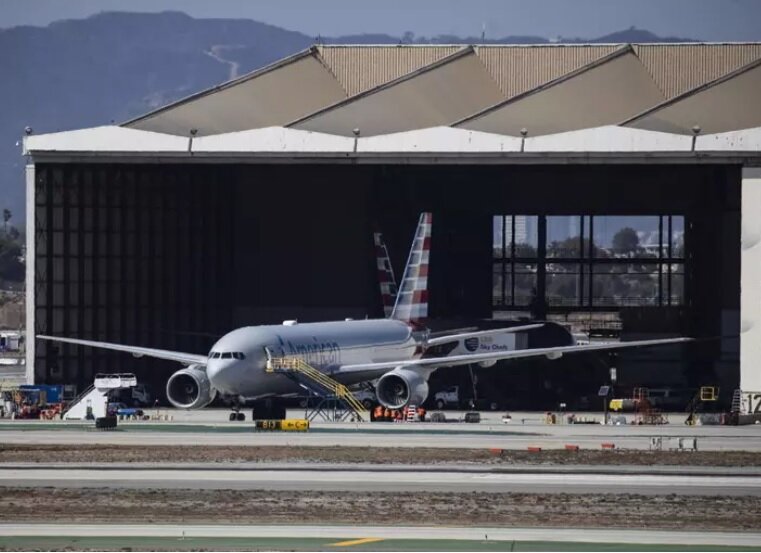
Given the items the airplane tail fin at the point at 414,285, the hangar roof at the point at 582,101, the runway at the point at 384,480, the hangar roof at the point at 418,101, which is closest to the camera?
the runway at the point at 384,480

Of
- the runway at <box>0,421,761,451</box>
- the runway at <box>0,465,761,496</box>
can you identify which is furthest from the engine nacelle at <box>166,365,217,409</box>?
the runway at <box>0,465,761,496</box>

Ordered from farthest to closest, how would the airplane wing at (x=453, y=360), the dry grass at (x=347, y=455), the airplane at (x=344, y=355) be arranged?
the airplane wing at (x=453, y=360) → the airplane at (x=344, y=355) → the dry grass at (x=347, y=455)

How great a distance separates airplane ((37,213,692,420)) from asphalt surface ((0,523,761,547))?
32.1 meters

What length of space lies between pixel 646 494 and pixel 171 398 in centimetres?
3453

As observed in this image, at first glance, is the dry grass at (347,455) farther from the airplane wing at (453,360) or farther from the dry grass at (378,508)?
the airplane wing at (453,360)

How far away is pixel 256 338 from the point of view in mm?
64438

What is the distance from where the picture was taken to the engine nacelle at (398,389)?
66.9 meters

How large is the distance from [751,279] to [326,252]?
28.1 m

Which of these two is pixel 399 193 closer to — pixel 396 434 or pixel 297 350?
pixel 297 350

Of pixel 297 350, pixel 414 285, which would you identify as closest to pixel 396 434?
pixel 297 350

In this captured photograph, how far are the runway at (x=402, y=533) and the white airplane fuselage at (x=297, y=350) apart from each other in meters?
32.0

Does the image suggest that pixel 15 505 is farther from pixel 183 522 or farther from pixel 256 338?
pixel 256 338

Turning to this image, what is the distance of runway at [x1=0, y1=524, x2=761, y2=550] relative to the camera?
29.2 meters

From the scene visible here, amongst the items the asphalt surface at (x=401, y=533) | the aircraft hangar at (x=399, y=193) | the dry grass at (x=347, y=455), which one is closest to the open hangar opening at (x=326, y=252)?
the aircraft hangar at (x=399, y=193)
